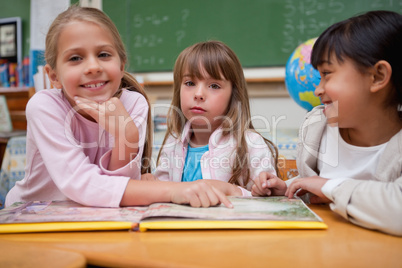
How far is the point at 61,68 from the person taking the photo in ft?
3.26

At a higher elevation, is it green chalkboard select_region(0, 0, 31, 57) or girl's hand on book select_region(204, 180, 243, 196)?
green chalkboard select_region(0, 0, 31, 57)

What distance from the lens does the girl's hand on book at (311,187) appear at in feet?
2.62

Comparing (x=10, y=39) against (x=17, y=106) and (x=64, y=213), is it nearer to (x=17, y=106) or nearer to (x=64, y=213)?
(x=17, y=106)

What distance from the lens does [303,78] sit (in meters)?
1.90

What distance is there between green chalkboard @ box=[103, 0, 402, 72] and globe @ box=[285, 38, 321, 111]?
4.01 ft

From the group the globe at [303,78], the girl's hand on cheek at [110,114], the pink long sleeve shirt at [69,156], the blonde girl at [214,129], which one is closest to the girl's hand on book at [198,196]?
the pink long sleeve shirt at [69,156]

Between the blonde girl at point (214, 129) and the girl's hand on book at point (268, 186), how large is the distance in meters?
0.31

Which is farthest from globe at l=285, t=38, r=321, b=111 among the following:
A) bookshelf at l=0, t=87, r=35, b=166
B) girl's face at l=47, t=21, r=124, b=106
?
bookshelf at l=0, t=87, r=35, b=166

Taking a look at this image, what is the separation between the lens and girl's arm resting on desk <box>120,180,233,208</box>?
2.42 ft

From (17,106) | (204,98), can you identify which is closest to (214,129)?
(204,98)

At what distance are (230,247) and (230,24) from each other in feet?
9.80

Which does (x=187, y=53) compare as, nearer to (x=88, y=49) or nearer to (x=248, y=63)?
(x=88, y=49)

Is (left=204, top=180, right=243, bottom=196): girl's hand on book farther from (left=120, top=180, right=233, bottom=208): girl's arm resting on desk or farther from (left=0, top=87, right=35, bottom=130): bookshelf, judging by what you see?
(left=0, top=87, right=35, bottom=130): bookshelf

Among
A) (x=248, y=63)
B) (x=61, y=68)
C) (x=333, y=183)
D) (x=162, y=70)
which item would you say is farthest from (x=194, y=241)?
(x=162, y=70)
